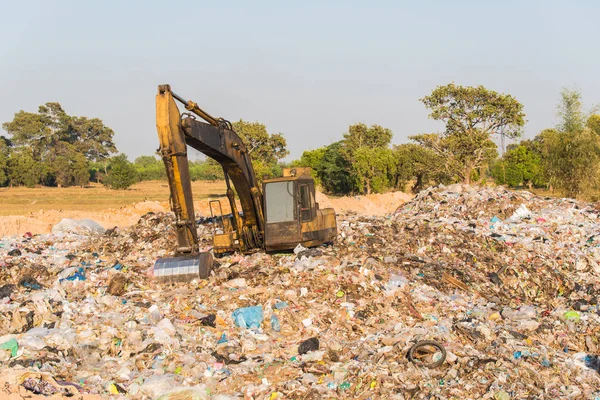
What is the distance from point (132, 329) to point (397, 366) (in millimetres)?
3289

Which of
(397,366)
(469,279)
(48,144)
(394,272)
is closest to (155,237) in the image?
(394,272)

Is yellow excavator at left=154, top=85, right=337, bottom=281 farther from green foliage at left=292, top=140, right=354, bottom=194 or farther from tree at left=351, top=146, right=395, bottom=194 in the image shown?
green foliage at left=292, top=140, right=354, bottom=194

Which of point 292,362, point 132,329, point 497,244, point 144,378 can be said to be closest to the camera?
point 144,378

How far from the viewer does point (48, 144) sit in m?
61.8

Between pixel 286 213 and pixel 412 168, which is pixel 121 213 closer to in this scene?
pixel 286 213

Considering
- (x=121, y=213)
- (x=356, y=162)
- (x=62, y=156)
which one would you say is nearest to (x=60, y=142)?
(x=62, y=156)

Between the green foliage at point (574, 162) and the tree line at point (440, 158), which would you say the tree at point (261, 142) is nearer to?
the tree line at point (440, 158)

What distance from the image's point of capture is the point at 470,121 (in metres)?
28.3

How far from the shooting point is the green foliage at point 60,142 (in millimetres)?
51500

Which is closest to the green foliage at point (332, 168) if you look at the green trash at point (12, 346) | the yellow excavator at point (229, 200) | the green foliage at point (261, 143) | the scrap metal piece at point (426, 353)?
the green foliage at point (261, 143)

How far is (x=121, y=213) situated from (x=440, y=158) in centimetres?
1575

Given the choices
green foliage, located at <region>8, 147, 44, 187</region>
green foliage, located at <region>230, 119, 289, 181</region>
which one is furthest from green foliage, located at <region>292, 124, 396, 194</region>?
green foliage, located at <region>8, 147, 44, 187</region>

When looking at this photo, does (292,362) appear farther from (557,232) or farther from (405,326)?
(557,232)

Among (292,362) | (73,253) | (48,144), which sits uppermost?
(48,144)
